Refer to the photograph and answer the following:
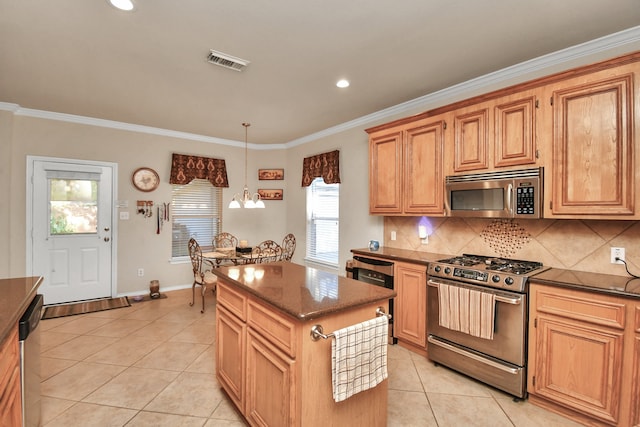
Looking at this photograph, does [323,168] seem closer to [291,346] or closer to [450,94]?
[450,94]

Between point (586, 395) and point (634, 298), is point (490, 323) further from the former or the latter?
point (634, 298)

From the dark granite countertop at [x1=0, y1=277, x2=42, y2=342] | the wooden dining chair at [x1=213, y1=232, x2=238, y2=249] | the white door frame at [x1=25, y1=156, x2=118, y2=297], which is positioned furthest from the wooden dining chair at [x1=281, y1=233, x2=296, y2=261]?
the dark granite countertop at [x1=0, y1=277, x2=42, y2=342]

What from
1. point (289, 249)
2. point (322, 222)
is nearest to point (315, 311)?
point (289, 249)

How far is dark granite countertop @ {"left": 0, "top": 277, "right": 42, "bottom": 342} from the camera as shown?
126cm

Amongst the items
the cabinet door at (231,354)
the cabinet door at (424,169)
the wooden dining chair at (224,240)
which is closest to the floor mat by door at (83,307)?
the wooden dining chair at (224,240)

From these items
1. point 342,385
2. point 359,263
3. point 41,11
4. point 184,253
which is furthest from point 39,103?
point 342,385

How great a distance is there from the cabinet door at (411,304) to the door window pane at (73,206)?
14.2ft

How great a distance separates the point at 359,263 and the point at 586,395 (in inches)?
81.0

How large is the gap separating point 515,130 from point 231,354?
2.75m

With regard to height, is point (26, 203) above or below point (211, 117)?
below

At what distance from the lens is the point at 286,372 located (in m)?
1.49

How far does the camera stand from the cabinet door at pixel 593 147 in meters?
2.00

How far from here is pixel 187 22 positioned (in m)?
2.17

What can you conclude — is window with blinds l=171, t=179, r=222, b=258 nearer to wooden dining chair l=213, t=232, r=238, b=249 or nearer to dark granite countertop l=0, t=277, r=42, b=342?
wooden dining chair l=213, t=232, r=238, b=249
